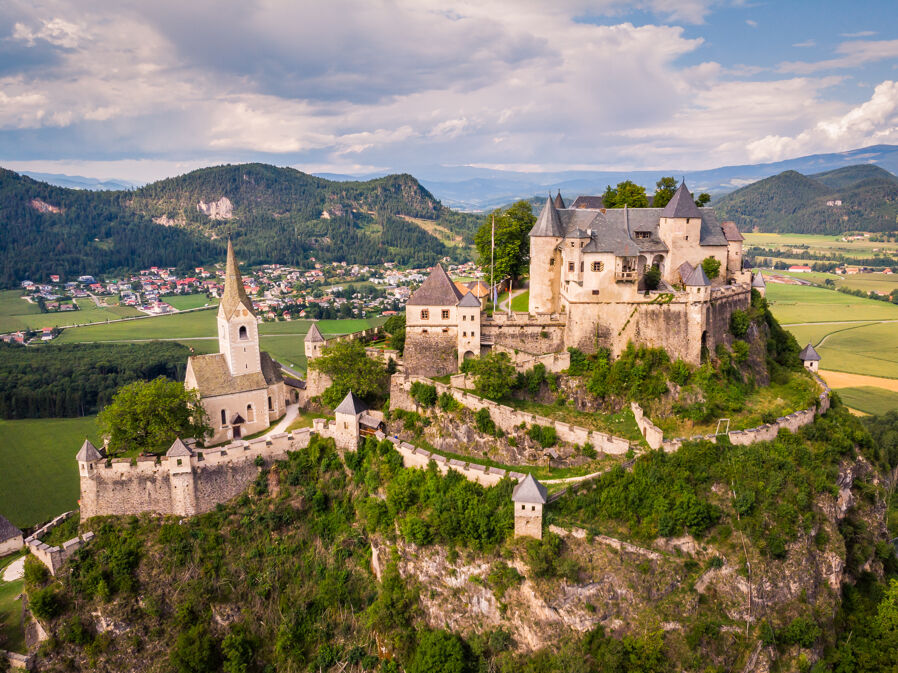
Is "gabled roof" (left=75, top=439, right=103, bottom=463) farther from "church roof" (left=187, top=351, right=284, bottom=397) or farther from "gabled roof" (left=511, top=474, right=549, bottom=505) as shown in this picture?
"gabled roof" (left=511, top=474, right=549, bottom=505)

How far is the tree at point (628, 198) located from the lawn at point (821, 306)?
76142 millimetres

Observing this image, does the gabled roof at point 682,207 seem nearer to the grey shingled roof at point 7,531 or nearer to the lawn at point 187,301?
the grey shingled roof at point 7,531

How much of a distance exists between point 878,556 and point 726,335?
632 inches

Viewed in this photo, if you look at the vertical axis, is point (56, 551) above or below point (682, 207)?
below

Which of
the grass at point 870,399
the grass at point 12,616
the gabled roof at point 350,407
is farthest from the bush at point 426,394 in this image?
the grass at point 870,399

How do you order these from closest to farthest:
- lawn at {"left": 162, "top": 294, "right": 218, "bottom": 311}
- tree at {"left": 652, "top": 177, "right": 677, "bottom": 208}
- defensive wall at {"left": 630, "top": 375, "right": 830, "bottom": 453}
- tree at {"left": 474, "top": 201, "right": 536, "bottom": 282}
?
defensive wall at {"left": 630, "top": 375, "right": 830, "bottom": 453} < tree at {"left": 652, "top": 177, "right": 677, "bottom": 208} < tree at {"left": 474, "top": 201, "right": 536, "bottom": 282} < lawn at {"left": 162, "top": 294, "right": 218, "bottom": 311}

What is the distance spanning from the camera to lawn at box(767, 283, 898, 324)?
379 ft

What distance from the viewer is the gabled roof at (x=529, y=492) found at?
2950 centimetres

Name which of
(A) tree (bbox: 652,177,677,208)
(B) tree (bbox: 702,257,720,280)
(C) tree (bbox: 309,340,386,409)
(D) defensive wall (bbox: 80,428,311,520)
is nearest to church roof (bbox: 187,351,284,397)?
→ (C) tree (bbox: 309,340,386,409)

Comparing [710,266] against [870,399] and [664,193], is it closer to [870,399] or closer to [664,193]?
[664,193]

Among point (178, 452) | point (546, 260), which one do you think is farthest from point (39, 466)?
point (546, 260)

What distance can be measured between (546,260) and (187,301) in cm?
12707

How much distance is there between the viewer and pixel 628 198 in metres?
47.9

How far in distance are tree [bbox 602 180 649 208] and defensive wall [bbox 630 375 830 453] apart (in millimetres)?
19008
